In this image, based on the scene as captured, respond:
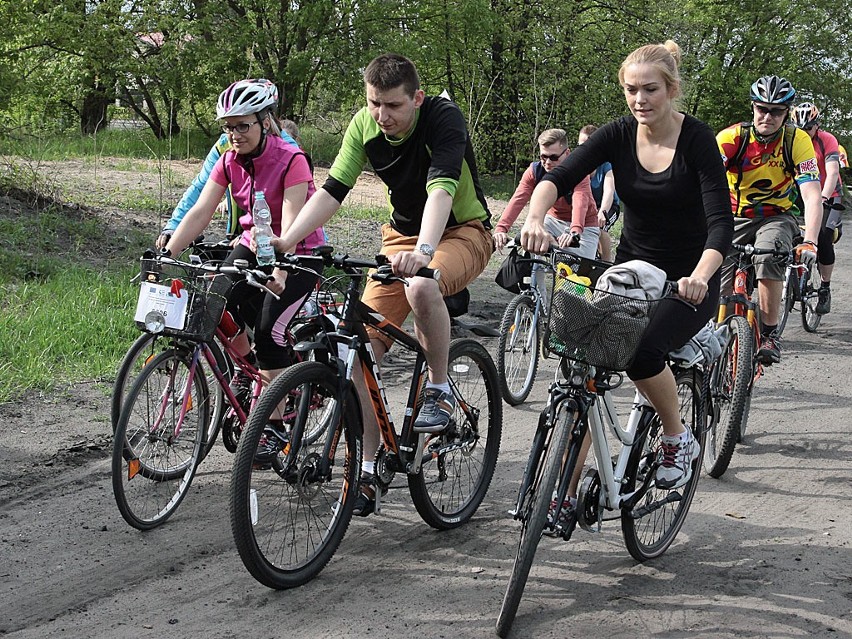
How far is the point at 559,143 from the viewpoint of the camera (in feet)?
28.1

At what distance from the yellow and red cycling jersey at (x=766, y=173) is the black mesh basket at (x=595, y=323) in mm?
3561

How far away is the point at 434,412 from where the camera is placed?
189 inches

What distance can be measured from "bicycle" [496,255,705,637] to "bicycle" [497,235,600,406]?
309 centimetres

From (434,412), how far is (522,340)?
10.6ft

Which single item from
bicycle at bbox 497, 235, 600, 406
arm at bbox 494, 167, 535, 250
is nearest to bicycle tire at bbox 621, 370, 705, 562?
arm at bbox 494, 167, 535, 250

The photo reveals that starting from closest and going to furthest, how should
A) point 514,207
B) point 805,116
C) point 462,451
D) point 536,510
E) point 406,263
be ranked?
point 536,510, point 406,263, point 462,451, point 514,207, point 805,116

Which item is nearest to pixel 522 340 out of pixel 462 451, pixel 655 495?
pixel 462 451

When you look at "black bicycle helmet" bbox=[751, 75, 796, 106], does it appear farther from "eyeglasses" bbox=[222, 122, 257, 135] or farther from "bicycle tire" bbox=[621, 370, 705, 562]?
"eyeglasses" bbox=[222, 122, 257, 135]

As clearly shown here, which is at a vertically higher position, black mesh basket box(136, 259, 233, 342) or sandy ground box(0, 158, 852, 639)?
black mesh basket box(136, 259, 233, 342)

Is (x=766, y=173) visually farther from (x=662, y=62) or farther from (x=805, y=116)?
(x=805, y=116)

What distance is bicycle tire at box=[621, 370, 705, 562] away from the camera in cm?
455

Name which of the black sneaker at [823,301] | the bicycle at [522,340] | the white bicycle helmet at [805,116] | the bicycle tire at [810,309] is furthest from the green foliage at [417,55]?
the bicycle at [522,340]

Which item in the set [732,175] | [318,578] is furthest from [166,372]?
[732,175]

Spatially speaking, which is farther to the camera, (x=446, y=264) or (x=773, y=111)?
(x=773, y=111)
